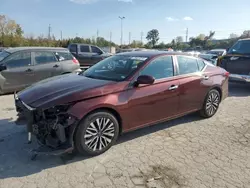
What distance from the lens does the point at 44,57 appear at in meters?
7.57

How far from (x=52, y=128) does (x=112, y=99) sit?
973mm

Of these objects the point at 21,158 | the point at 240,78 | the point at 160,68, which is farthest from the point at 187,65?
the point at 240,78

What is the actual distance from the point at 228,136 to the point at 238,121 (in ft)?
3.46

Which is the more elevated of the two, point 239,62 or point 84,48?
point 84,48

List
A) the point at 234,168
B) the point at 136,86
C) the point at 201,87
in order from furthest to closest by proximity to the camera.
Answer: the point at 201,87 < the point at 136,86 < the point at 234,168

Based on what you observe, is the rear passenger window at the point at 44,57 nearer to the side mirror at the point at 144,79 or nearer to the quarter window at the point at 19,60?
the quarter window at the point at 19,60

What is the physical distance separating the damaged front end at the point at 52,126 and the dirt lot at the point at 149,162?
302mm

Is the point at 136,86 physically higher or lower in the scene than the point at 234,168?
higher

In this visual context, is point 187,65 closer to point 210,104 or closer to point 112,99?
point 210,104

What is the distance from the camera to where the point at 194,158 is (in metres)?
3.47

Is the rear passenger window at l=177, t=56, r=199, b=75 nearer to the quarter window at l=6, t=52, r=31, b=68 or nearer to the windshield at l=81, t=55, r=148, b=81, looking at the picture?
the windshield at l=81, t=55, r=148, b=81

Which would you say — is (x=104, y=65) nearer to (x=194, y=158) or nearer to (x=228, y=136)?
(x=194, y=158)

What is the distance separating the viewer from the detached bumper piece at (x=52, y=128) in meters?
3.09

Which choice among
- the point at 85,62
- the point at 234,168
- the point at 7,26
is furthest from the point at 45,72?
the point at 7,26
